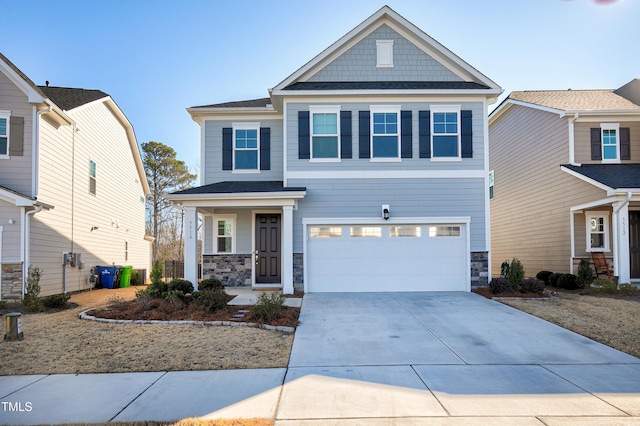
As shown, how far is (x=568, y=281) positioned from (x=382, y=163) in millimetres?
6770

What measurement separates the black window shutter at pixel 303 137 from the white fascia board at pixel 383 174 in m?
0.50

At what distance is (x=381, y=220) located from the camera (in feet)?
43.3

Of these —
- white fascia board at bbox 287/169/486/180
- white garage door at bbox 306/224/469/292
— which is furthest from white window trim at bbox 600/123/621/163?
white garage door at bbox 306/224/469/292

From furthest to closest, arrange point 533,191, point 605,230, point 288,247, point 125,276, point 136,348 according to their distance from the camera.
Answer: point 533,191 < point 125,276 < point 605,230 < point 288,247 < point 136,348

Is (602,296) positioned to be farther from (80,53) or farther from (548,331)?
(80,53)

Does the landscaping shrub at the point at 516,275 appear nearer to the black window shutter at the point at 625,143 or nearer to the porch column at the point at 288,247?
the porch column at the point at 288,247

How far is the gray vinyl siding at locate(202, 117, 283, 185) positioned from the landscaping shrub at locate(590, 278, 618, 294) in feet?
32.2

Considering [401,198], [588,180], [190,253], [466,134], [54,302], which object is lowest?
[54,302]

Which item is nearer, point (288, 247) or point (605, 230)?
point (288, 247)

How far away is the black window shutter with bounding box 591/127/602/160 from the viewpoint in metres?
15.8

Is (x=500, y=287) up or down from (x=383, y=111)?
down

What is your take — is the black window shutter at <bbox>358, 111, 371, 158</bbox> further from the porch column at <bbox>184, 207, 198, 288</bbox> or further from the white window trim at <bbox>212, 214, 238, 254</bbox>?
the porch column at <bbox>184, 207, 198, 288</bbox>

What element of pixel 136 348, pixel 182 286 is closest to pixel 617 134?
pixel 182 286

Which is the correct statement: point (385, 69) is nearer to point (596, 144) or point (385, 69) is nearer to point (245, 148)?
point (245, 148)
